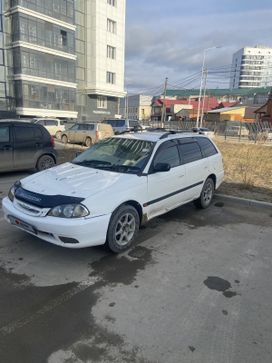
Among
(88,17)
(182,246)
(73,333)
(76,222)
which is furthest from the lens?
(88,17)

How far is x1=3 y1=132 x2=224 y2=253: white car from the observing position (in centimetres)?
352

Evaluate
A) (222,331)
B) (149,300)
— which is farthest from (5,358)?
(222,331)

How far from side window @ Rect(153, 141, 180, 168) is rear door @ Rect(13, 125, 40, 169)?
200 inches

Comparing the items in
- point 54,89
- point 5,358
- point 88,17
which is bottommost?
point 5,358

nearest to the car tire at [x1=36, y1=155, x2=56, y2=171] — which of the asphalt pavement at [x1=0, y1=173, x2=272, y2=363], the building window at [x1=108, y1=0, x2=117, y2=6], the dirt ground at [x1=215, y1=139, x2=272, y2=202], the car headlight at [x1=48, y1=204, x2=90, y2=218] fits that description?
the asphalt pavement at [x1=0, y1=173, x2=272, y2=363]

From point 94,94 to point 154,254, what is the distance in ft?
133

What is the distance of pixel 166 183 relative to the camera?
4734 mm

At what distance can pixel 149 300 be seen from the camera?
306cm

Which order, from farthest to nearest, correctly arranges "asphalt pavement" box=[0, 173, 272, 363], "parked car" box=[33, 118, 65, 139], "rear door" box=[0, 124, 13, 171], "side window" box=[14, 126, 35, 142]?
1. "parked car" box=[33, 118, 65, 139]
2. "side window" box=[14, 126, 35, 142]
3. "rear door" box=[0, 124, 13, 171]
4. "asphalt pavement" box=[0, 173, 272, 363]

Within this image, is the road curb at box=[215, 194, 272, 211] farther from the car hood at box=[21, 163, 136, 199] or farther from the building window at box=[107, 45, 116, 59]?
the building window at box=[107, 45, 116, 59]

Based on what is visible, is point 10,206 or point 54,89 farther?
point 54,89

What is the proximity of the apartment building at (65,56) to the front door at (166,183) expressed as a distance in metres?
30.7

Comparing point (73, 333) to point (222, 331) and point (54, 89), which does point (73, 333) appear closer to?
point (222, 331)

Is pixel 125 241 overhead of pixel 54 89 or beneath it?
beneath
